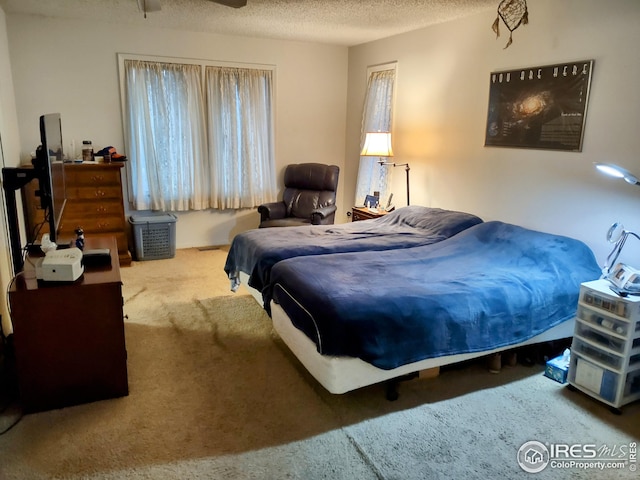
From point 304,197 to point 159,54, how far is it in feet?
7.18

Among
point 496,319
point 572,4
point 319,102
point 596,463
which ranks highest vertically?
point 572,4

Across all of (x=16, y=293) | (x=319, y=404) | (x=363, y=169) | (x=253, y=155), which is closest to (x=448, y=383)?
(x=319, y=404)

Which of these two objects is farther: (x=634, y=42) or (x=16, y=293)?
(x=634, y=42)

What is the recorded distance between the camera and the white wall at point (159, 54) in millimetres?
4512

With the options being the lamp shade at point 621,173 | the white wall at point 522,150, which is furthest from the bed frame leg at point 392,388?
the white wall at point 522,150

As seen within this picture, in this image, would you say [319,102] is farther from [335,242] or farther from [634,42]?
[634,42]

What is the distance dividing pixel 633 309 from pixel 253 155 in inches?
166

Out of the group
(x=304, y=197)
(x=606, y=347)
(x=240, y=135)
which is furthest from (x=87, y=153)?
(x=606, y=347)

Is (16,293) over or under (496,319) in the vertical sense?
over

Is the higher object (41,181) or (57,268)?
(41,181)

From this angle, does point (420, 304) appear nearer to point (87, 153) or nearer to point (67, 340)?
point (67, 340)

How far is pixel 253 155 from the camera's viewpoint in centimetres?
553

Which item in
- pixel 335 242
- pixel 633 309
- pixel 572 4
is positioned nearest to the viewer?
pixel 633 309

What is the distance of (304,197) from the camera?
5.46 m
